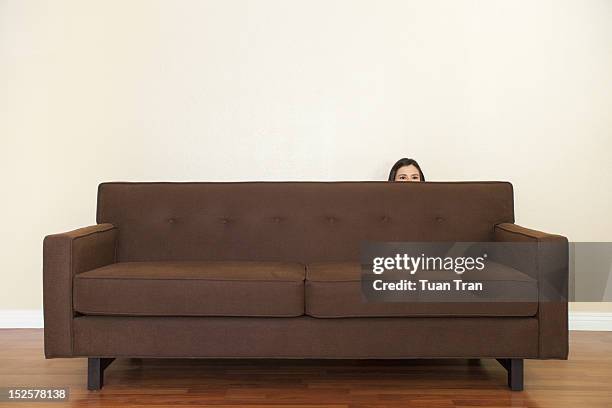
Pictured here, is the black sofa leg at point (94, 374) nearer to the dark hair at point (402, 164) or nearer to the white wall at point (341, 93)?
the white wall at point (341, 93)

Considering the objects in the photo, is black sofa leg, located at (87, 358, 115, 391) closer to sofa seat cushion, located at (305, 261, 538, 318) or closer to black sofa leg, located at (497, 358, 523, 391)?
sofa seat cushion, located at (305, 261, 538, 318)

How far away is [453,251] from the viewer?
358cm

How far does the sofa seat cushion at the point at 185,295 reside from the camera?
2.95 meters

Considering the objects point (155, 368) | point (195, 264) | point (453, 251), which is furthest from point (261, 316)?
point (453, 251)


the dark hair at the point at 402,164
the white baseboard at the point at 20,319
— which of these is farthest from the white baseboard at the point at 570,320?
the dark hair at the point at 402,164

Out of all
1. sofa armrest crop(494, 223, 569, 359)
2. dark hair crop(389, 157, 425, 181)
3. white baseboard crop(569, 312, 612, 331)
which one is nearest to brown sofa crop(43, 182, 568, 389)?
sofa armrest crop(494, 223, 569, 359)

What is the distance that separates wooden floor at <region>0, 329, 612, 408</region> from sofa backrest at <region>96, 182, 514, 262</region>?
539mm

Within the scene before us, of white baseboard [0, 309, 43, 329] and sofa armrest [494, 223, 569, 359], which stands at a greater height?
sofa armrest [494, 223, 569, 359]

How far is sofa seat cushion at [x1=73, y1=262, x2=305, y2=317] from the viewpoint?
295cm

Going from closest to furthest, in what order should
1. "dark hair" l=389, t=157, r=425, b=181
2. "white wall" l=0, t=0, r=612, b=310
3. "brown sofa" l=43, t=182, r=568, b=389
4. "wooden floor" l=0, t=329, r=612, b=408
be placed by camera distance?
"wooden floor" l=0, t=329, r=612, b=408 < "brown sofa" l=43, t=182, r=568, b=389 < "dark hair" l=389, t=157, r=425, b=181 < "white wall" l=0, t=0, r=612, b=310

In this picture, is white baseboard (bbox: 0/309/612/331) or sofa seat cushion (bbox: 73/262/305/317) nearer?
sofa seat cushion (bbox: 73/262/305/317)

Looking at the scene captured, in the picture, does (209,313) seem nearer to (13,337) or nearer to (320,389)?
(320,389)

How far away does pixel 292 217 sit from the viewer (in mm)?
3650

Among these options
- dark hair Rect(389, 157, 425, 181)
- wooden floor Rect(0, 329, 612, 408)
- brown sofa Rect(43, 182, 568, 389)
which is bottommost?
wooden floor Rect(0, 329, 612, 408)
